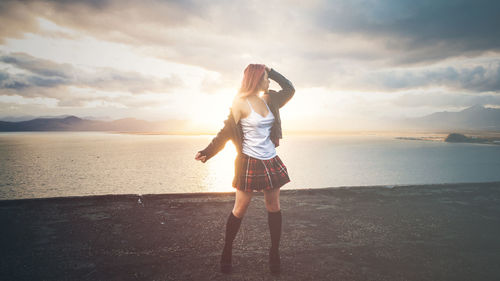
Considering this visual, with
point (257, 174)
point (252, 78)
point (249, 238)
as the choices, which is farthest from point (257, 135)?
point (249, 238)

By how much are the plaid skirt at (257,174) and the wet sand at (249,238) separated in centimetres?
78

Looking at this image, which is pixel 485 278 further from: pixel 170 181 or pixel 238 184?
pixel 170 181

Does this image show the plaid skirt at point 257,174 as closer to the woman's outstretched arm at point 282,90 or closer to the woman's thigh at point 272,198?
the woman's thigh at point 272,198

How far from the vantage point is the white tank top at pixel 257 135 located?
2564mm

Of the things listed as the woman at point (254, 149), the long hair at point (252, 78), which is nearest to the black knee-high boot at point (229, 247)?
the woman at point (254, 149)

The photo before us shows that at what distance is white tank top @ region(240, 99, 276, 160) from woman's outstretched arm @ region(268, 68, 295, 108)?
0.23 m

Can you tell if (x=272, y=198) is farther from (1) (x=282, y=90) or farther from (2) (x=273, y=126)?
(1) (x=282, y=90)

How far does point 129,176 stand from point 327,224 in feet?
65.7

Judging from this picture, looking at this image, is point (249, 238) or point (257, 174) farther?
point (249, 238)

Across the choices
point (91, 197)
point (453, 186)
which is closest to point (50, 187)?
point (91, 197)

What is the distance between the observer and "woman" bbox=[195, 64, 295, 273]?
256 cm

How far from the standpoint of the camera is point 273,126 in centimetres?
271

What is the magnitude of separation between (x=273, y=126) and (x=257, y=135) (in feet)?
0.71

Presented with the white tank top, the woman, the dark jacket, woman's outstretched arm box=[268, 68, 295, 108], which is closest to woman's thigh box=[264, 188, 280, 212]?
the woman
